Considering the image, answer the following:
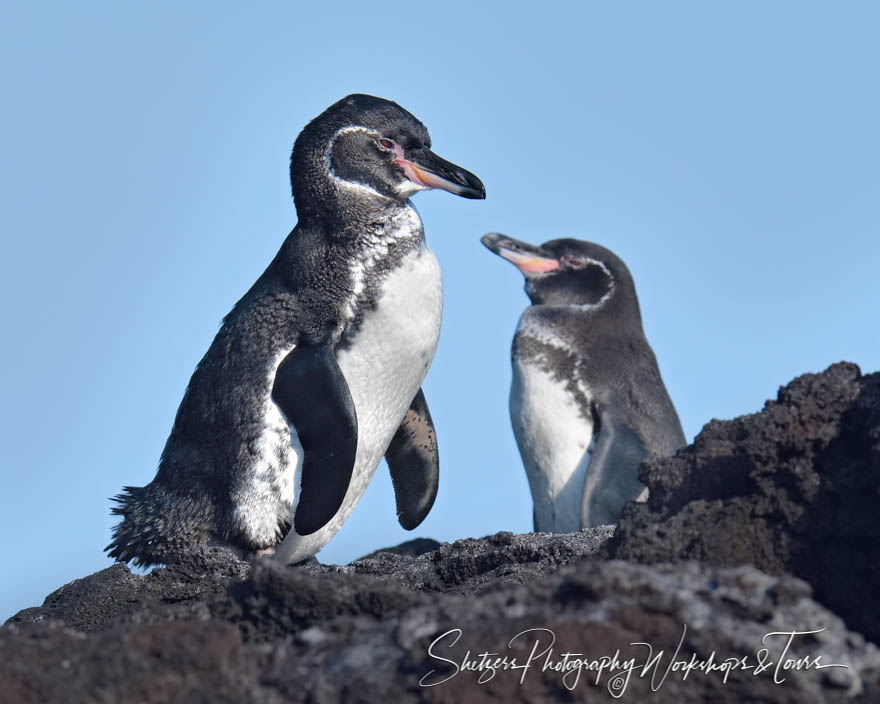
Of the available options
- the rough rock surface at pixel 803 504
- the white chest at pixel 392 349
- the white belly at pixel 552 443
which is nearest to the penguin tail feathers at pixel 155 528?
the white chest at pixel 392 349

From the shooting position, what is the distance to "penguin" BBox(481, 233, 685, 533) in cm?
904

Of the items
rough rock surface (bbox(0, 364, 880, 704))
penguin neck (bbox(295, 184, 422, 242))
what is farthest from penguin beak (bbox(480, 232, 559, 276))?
rough rock surface (bbox(0, 364, 880, 704))

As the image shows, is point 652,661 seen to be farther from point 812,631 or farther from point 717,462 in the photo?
point 717,462

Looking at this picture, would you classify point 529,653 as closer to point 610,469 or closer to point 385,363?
point 385,363

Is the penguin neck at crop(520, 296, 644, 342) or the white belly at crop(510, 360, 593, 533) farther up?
the penguin neck at crop(520, 296, 644, 342)

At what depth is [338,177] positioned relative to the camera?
6.62 meters

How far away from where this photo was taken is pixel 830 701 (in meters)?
2.14

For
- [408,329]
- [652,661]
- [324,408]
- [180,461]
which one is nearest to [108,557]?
[180,461]

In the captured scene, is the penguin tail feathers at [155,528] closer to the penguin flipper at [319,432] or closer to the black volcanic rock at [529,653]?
the penguin flipper at [319,432]

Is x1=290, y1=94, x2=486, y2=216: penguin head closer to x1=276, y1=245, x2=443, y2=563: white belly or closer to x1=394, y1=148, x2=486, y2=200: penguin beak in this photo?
x1=394, y1=148, x2=486, y2=200: penguin beak

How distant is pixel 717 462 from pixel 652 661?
4.44 feet

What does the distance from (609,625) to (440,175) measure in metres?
4.99

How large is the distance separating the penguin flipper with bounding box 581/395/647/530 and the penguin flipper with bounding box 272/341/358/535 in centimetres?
344

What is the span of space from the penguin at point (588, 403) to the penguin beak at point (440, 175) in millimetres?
3069
